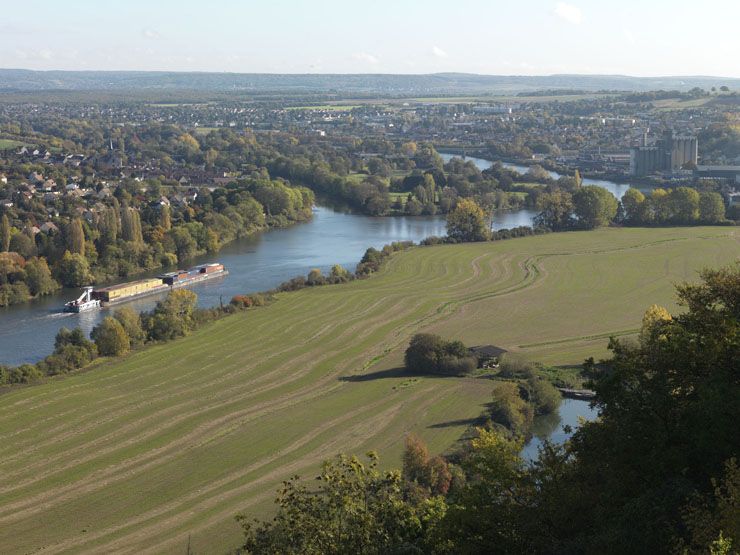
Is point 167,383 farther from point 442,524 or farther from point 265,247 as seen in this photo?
point 265,247

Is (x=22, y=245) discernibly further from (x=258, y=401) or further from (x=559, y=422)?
(x=559, y=422)

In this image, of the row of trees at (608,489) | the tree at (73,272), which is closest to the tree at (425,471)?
the row of trees at (608,489)

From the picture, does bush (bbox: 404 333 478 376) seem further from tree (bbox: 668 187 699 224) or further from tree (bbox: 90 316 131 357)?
tree (bbox: 668 187 699 224)

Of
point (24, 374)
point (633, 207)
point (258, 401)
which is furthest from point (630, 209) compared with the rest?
point (24, 374)

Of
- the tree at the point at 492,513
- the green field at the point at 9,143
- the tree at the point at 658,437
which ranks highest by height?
the tree at the point at 658,437

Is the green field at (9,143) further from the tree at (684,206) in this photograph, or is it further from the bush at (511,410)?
the bush at (511,410)
